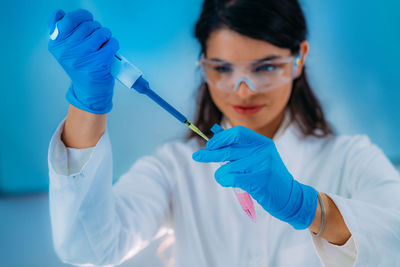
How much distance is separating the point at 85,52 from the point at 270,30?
0.61 meters

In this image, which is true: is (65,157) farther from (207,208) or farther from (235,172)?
(207,208)

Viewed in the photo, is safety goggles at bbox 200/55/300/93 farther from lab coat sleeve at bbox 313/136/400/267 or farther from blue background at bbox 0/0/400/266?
blue background at bbox 0/0/400/266

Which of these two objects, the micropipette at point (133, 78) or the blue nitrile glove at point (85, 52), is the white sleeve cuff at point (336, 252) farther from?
the blue nitrile glove at point (85, 52)

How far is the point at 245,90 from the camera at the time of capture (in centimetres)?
118

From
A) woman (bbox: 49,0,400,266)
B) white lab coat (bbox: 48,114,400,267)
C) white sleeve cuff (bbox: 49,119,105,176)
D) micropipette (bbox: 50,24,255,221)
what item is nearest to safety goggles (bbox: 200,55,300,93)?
woman (bbox: 49,0,400,266)

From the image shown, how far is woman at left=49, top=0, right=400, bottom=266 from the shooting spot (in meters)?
0.90

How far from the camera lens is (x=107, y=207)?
1.02 metres

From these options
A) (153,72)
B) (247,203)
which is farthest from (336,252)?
(153,72)

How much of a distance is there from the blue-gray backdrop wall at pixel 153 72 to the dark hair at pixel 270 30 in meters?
0.33

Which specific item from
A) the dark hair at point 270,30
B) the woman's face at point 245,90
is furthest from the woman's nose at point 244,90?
the dark hair at point 270,30

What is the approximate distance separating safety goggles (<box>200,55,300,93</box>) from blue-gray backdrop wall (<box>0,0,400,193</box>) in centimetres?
62

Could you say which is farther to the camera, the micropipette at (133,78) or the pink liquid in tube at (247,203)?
the pink liquid in tube at (247,203)

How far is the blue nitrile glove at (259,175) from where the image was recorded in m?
0.88

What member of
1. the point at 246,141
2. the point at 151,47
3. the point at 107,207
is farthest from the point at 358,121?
the point at 107,207
